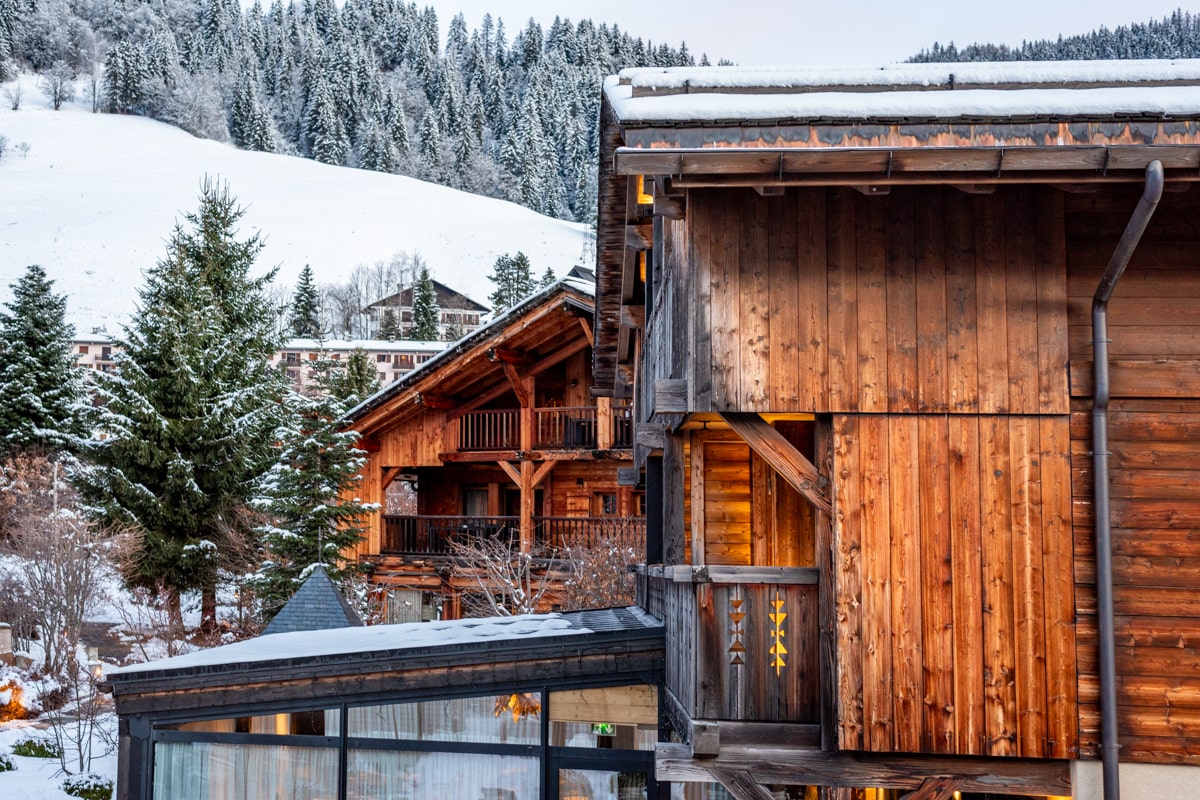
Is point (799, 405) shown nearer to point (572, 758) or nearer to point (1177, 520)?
point (1177, 520)

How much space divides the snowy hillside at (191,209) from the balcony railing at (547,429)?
54.3 m

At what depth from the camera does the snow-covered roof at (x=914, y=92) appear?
6.75 meters

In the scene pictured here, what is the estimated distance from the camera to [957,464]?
767 cm

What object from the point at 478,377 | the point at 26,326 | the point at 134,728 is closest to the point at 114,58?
the point at 26,326

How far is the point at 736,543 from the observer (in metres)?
11.5

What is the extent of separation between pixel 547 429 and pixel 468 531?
294 centimetres

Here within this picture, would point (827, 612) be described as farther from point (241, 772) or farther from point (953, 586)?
point (241, 772)

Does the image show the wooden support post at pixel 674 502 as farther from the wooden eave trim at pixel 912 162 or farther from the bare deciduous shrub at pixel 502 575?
the bare deciduous shrub at pixel 502 575

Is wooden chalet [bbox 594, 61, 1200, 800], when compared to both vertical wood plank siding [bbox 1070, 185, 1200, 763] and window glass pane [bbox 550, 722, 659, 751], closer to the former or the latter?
vertical wood plank siding [bbox 1070, 185, 1200, 763]

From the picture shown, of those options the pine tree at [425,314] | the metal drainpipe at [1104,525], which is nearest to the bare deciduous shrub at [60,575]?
the metal drainpipe at [1104,525]

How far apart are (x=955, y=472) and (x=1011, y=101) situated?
246 cm

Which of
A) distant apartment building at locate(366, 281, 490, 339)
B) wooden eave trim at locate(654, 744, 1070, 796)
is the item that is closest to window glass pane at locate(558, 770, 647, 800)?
wooden eave trim at locate(654, 744, 1070, 796)

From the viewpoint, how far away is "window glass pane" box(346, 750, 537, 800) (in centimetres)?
1138

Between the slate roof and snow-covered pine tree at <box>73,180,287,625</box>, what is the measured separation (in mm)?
10919
